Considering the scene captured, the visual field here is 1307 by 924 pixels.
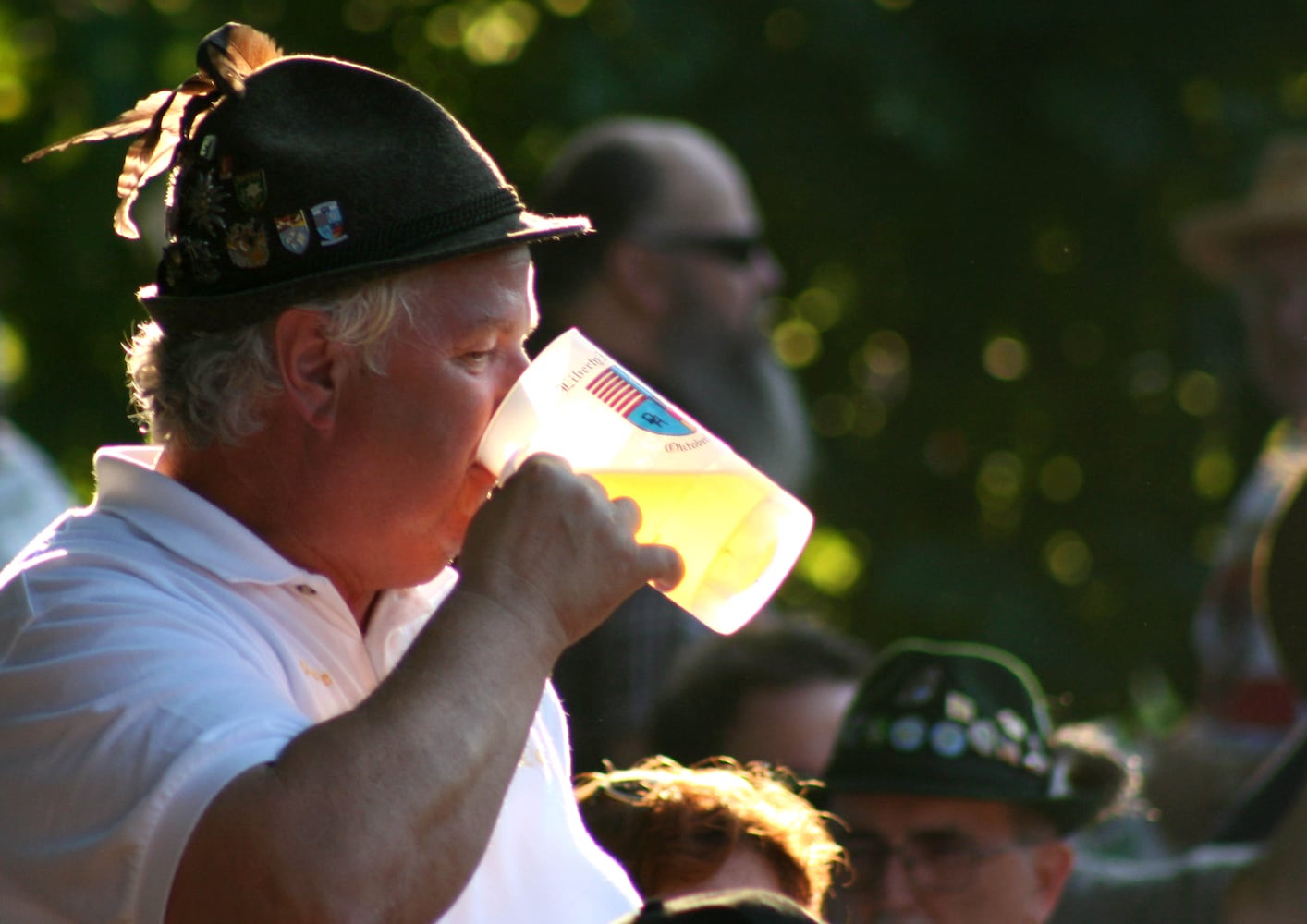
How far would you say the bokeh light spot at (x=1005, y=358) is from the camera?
4.81m

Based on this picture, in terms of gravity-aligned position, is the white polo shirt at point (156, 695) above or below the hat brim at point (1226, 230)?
below

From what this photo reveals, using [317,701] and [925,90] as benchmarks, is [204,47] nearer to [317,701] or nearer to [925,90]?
[317,701]

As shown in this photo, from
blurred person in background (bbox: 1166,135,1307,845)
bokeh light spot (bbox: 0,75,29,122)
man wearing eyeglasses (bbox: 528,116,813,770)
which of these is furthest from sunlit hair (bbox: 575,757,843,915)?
bokeh light spot (bbox: 0,75,29,122)

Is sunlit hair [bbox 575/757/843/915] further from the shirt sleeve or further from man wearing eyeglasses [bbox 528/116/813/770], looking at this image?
man wearing eyeglasses [bbox 528/116/813/770]

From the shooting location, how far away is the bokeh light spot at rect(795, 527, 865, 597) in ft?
15.6

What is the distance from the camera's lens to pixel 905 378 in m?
4.89

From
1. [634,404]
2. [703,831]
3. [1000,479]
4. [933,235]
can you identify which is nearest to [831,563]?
[1000,479]

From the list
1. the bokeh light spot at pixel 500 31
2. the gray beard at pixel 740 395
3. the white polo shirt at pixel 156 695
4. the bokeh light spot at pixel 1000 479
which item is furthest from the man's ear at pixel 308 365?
the bokeh light spot at pixel 1000 479

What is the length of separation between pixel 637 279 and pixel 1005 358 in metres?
1.68

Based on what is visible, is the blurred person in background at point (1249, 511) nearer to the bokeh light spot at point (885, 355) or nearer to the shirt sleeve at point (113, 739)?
the bokeh light spot at point (885, 355)

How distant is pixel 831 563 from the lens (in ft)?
16.0

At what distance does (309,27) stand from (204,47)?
2.88m

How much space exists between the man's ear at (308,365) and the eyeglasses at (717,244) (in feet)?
6.73

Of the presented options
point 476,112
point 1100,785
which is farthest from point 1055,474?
point 1100,785
